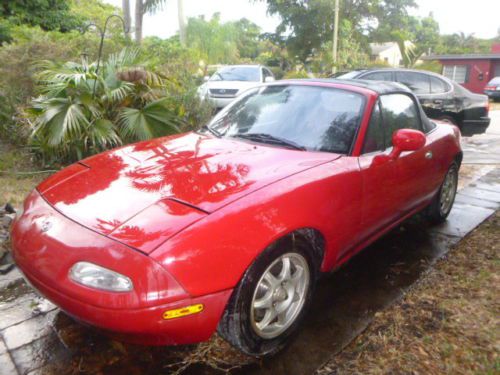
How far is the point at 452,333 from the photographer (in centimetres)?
259

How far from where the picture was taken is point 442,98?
872cm

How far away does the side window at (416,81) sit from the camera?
8891 millimetres

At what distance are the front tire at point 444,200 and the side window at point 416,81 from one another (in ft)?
16.4

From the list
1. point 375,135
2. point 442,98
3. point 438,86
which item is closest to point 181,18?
point 438,86

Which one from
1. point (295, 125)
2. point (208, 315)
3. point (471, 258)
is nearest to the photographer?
point (208, 315)

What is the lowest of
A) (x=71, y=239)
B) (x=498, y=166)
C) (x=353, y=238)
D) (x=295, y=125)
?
(x=498, y=166)

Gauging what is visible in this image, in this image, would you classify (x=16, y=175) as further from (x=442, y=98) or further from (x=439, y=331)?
(x=442, y=98)

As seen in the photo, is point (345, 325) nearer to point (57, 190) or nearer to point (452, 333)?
point (452, 333)

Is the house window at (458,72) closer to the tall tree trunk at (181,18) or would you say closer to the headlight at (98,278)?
the tall tree trunk at (181,18)

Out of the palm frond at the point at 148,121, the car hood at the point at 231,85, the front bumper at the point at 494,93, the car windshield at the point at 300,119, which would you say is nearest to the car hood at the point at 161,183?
the car windshield at the point at 300,119

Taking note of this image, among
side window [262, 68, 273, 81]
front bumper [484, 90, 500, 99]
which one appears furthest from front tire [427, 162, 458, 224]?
front bumper [484, 90, 500, 99]

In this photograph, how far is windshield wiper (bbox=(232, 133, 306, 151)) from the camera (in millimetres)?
2893

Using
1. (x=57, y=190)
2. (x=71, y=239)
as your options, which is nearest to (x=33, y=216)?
(x=57, y=190)

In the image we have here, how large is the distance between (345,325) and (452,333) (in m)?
0.65
